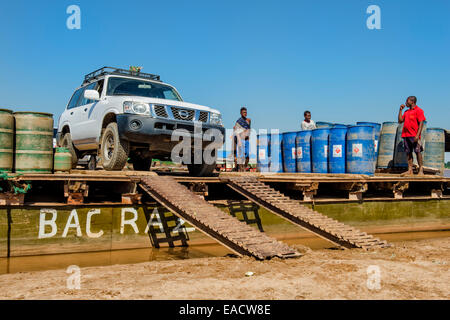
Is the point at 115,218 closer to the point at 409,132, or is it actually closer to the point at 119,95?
the point at 119,95

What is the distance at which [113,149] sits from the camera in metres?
7.95

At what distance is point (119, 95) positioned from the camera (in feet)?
27.5

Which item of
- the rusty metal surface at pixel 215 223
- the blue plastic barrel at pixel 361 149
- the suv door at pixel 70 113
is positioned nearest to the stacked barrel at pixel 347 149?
the blue plastic barrel at pixel 361 149

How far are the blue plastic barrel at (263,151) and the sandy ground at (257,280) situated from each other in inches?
269

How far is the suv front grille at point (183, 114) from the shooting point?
7.72 meters

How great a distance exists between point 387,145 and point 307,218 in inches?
265

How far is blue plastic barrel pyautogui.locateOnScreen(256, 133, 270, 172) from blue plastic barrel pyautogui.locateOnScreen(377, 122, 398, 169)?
347 cm

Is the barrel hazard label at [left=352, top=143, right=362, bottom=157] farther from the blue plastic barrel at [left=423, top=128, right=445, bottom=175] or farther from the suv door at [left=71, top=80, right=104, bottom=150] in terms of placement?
the suv door at [left=71, top=80, right=104, bottom=150]

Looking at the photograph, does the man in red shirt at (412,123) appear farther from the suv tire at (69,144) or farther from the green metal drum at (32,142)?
the suv tire at (69,144)

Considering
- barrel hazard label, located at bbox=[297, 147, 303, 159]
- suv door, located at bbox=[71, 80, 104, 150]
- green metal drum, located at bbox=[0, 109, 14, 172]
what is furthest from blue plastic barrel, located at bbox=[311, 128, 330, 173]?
green metal drum, located at bbox=[0, 109, 14, 172]

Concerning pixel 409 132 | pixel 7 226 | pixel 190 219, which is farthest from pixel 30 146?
pixel 409 132

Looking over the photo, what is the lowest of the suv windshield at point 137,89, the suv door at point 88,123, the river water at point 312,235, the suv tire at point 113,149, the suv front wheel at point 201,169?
the river water at point 312,235

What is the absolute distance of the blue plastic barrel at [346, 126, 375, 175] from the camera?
10.5 m
